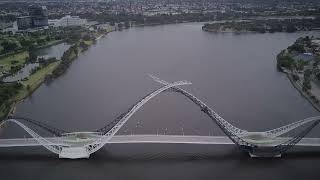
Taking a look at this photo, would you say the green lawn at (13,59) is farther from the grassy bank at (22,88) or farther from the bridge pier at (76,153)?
the bridge pier at (76,153)

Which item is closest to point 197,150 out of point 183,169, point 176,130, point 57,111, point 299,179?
point 183,169

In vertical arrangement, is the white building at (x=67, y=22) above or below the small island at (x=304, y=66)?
above

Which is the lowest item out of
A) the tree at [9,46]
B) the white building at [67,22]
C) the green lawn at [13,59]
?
the green lawn at [13,59]

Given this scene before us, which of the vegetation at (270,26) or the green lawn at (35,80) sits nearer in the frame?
the green lawn at (35,80)

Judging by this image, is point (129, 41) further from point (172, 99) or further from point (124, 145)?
point (124, 145)

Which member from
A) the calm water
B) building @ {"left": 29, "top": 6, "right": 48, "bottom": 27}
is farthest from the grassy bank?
building @ {"left": 29, "top": 6, "right": 48, "bottom": 27}

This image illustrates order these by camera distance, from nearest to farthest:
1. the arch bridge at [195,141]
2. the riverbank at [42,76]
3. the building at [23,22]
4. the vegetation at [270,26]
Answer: the arch bridge at [195,141] < the riverbank at [42,76] < the vegetation at [270,26] < the building at [23,22]

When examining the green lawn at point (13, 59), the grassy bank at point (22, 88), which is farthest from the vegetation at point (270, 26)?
the grassy bank at point (22, 88)
